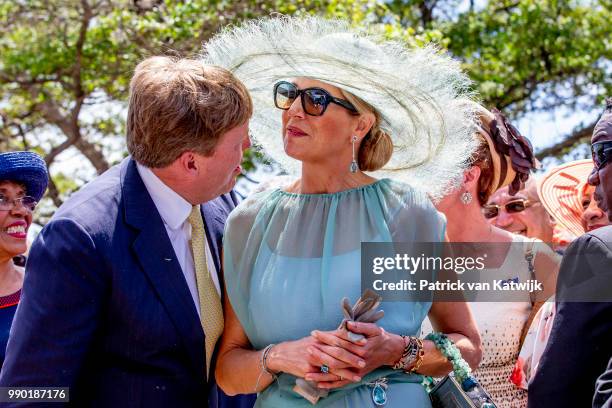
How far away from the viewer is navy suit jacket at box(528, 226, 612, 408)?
2.60 metres

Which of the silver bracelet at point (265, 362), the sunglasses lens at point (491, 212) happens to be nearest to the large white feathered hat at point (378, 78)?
the silver bracelet at point (265, 362)

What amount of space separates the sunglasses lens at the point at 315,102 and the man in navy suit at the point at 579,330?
1.16 m

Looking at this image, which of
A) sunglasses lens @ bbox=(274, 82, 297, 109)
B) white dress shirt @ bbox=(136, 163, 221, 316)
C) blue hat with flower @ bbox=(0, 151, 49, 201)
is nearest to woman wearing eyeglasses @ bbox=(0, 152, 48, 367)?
blue hat with flower @ bbox=(0, 151, 49, 201)

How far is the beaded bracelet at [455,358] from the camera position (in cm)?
323

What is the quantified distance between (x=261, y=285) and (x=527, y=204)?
3063mm

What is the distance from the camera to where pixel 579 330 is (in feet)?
8.59

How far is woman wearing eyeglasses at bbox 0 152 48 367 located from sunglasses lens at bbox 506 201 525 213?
9.72 feet

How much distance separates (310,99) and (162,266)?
849 mm

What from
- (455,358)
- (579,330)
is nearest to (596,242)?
(579,330)

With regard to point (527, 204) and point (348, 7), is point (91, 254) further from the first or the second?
point (348, 7)

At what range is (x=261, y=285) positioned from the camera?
11.0 feet

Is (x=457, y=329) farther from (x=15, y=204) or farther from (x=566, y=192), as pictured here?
(x=15, y=204)

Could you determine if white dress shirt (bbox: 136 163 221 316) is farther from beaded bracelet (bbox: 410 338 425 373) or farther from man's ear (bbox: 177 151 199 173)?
beaded bracelet (bbox: 410 338 425 373)

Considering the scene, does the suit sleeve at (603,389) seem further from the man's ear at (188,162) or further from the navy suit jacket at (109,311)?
the man's ear at (188,162)
